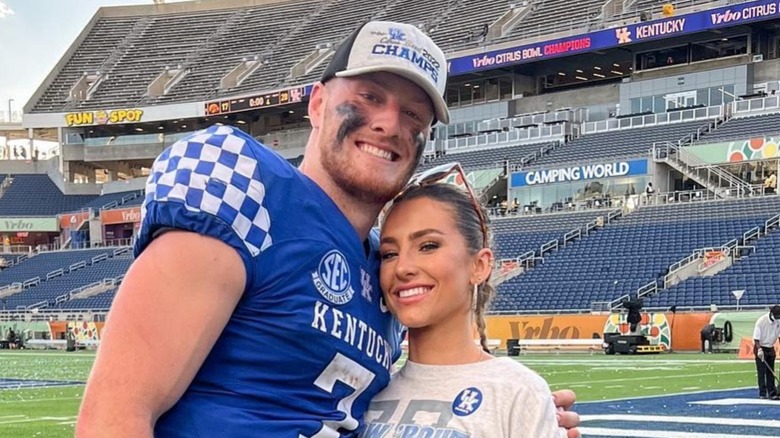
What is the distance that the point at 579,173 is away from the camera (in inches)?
1323

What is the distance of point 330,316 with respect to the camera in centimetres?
181

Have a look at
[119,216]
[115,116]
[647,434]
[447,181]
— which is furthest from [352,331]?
[115,116]

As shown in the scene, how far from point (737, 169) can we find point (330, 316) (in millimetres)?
31202

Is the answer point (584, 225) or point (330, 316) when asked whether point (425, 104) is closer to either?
point (330, 316)

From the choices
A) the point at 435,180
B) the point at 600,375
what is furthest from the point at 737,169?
the point at 435,180

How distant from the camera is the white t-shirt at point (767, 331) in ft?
38.3

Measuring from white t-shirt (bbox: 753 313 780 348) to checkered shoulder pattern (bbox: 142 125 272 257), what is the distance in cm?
1130

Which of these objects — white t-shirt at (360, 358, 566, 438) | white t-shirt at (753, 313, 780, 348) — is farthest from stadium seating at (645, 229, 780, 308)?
white t-shirt at (360, 358, 566, 438)

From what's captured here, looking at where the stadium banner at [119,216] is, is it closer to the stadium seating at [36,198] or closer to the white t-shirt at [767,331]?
the stadium seating at [36,198]

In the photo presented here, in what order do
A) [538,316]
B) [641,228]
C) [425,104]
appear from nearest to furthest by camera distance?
[425,104] → [538,316] → [641,228]

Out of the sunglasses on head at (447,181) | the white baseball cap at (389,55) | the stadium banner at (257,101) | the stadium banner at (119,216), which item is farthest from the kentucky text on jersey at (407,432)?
the stadium banner at (119,216)

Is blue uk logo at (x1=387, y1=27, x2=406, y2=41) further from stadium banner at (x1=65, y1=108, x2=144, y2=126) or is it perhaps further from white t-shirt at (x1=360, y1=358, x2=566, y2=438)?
stadium banner at (x1=65, y1=108, x2=144, y2=126)

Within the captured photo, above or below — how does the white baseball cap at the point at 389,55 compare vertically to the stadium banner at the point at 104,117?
below

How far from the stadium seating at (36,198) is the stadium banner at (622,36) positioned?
2863 centimetres
